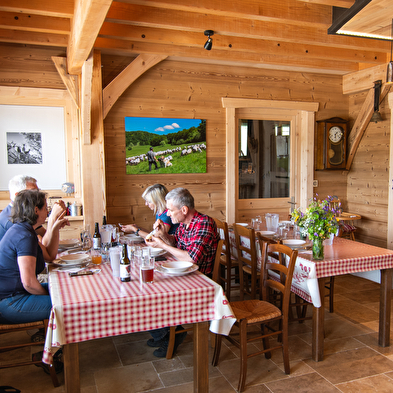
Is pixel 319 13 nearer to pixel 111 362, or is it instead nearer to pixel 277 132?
pixel 277 132

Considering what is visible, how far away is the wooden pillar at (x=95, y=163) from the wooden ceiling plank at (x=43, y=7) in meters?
0.99

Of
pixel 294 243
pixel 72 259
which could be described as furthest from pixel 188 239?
pixel 294 243

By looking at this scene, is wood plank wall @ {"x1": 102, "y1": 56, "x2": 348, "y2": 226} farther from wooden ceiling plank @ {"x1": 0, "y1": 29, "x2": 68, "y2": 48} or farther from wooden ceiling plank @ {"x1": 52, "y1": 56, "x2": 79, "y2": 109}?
wooden ceiling plank @ {"x1": 0, "y1": 29, "x2": 68, "y2": 48}

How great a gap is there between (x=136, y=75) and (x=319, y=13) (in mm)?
2016

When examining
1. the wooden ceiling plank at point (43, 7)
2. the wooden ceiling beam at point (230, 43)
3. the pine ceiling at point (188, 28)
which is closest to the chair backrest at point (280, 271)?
the pine ceiling at point (188, 28)

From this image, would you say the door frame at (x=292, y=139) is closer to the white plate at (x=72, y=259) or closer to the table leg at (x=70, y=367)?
the white plate at (x=72, y=259)

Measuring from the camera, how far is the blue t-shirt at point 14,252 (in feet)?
7.47

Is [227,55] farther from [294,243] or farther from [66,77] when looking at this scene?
[294,243]

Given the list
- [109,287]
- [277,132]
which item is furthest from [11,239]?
[277,132]

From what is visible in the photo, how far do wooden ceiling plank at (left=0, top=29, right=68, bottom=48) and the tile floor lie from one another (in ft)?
9.35

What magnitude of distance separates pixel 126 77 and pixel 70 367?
3240 mm

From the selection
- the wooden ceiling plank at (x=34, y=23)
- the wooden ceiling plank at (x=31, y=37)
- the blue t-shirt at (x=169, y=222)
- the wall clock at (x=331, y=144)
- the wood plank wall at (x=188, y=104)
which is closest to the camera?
the wooden ceiling plank at (x=34, y=23)

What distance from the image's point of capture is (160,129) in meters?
4.64

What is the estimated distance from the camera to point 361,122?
5172 millimetres
